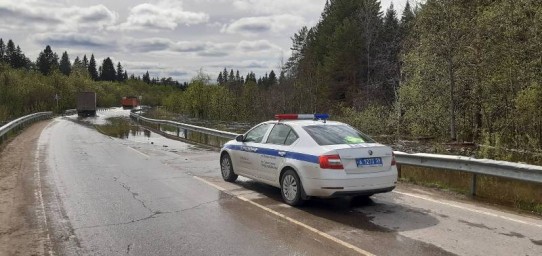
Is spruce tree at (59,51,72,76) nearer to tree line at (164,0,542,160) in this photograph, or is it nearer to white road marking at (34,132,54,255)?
tree line at (164,0,542,160)

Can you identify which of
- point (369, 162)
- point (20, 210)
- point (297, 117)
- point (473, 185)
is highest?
point (297, 117)

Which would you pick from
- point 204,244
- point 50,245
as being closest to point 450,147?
point 204,244

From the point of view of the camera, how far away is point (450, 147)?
53.9 ft

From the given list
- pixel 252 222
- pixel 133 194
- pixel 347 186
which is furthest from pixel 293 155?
pixel 133 194

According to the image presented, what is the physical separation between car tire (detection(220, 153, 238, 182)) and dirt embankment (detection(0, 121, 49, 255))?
390 centimetres

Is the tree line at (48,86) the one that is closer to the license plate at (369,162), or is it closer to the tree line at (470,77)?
the tree line at (470,77)

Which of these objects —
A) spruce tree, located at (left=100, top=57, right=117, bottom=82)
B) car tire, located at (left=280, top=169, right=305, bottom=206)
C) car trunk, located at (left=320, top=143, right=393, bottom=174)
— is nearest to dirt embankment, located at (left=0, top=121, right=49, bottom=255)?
car tire, located at (left=280, top=169, right=305, bottom=206)

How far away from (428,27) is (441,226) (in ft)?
47.7

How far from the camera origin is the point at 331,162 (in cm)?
734

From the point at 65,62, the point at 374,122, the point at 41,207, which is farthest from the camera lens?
the point at 65,62

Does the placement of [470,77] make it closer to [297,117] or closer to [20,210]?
[297,117]

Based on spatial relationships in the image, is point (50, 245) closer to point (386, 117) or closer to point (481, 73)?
point (481, 73)

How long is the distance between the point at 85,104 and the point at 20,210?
52.2m

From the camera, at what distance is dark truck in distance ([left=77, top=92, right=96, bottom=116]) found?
56406mm
